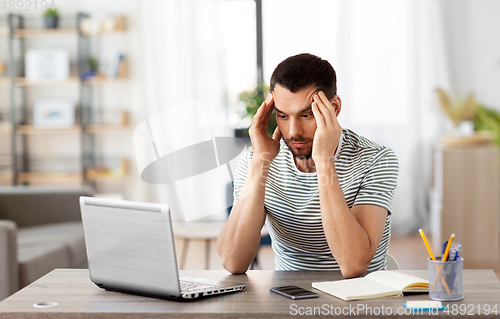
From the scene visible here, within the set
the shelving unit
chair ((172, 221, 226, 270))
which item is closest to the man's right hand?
chair ((172, 221, 226, 270))

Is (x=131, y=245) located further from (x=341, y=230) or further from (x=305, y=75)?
(x=305, y=75)

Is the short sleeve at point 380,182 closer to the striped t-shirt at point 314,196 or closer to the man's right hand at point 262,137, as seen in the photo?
the striped t-shirt at point 314,196

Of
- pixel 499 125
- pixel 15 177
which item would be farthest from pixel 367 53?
pixel 15 177

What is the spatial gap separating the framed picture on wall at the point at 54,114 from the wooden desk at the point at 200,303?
369 cm

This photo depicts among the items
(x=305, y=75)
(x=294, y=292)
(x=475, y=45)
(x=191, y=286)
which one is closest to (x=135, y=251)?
(x=191, y=286)

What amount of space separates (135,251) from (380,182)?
0.67m

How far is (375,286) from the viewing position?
115 cm

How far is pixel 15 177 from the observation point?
469 cm

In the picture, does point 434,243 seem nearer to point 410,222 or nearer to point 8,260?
point 410,222

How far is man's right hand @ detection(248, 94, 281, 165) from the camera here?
1.52 meters

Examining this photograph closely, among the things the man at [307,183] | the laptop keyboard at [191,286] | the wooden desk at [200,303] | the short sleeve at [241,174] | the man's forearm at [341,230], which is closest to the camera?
the wooden desk at [200,303]

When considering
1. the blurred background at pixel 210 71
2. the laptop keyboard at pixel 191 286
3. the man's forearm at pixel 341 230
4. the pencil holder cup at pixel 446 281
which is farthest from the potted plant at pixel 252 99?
the pencil holder cup at pixel 446 281

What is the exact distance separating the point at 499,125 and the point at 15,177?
3797 mm

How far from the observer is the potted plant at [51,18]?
15.1 ft
